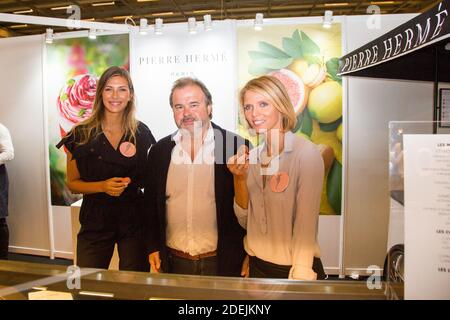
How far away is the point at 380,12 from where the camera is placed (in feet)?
4.28

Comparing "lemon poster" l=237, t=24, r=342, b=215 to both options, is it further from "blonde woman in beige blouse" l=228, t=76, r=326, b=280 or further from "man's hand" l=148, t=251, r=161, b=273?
"man's hand" l=148, t=251, r=161, b=273

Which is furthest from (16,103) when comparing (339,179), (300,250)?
(339,179)

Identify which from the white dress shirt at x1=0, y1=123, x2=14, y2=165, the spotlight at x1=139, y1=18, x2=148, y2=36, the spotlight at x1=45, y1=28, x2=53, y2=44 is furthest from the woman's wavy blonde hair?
the white dress shirt at x1=0, y1=123, x2=14, y2=165

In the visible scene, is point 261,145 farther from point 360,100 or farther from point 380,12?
point 380,12

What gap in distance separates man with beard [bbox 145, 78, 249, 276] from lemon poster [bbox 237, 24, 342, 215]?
17 cm

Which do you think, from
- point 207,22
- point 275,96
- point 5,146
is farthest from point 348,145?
Answer: point 5,146

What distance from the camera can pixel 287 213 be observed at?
1.15 metres

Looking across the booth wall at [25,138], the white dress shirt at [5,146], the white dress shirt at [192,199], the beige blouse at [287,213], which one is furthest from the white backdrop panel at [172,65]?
the white dress shirt at [5,146]

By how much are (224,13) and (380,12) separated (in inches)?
28.1

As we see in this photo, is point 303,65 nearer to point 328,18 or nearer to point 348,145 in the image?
point 328,18

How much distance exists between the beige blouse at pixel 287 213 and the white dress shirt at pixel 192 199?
147 millimetres

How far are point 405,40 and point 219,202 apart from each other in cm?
88

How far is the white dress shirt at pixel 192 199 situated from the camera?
47.3 inches

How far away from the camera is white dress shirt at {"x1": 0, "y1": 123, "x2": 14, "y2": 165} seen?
132cm
